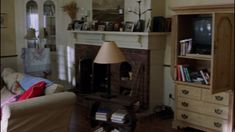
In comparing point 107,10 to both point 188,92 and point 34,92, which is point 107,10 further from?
point 34,92

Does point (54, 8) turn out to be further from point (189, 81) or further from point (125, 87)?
point (189, 81)

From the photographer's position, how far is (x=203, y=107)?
3826mm

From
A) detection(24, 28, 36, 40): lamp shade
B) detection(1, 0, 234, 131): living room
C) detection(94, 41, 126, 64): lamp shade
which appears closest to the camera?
detection(94, 41, 126, 64): lamp shade

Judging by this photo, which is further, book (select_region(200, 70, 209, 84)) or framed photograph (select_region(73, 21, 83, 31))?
framed photograph (select_region(73, 21, 83, 31))

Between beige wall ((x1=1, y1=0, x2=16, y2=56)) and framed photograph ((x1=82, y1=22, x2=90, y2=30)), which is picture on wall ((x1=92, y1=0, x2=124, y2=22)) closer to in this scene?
framed photograph ((x1=82, y1=22, x2=90, y2=30))

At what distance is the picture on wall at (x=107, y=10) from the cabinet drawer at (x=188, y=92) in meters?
1.69

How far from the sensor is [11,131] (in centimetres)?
292

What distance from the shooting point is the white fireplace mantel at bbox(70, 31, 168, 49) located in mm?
4547

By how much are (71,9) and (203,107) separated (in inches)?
128

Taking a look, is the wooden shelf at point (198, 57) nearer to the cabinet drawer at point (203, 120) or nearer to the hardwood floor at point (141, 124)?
→ the cabinet drawer at point (203, 120)

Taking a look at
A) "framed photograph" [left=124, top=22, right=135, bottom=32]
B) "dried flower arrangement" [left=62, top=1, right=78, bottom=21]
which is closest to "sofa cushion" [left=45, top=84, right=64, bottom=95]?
"framed photograph" [left=124, top=22, right=135, bottom=32]

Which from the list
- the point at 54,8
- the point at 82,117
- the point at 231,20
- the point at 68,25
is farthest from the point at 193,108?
the point at 54,8

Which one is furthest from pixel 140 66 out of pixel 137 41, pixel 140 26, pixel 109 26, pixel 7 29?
pixel 7 29

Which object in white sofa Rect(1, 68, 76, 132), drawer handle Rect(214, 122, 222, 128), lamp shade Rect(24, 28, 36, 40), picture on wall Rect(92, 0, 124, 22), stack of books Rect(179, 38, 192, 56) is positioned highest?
picture on wall Rect(92, 0, 124, 22)
